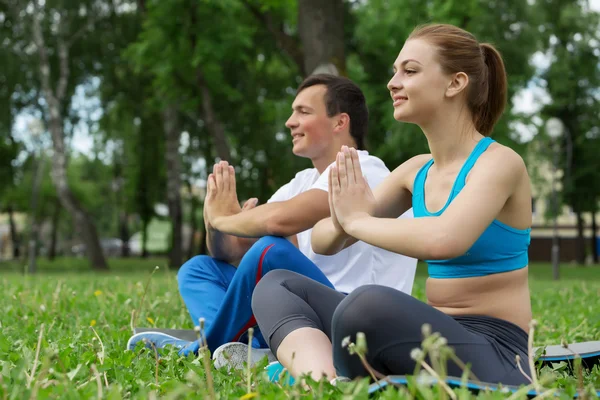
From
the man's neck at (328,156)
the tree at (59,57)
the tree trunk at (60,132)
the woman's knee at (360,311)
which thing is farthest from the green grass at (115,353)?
the tree at (59,57)

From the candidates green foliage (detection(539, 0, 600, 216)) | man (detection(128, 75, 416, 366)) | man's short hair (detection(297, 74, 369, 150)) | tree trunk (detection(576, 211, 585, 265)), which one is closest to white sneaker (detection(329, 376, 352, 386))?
man (detection(128, 75, 416, 366))

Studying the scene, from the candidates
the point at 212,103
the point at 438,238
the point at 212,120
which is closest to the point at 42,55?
the point at 212,103

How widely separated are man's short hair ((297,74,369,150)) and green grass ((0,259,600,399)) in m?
1.48

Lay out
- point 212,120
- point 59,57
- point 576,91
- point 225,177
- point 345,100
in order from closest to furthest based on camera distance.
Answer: point 225,177 < point 345,100 < point 212,120 < point 59,57 < point 576,91

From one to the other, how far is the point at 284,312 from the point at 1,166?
90.7 ft

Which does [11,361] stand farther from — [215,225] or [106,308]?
[106,308]

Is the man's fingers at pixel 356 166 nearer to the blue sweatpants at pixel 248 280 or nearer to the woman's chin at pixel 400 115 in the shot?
the woman's chin at pixel 400 115

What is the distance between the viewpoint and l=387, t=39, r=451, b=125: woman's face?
9.02ft

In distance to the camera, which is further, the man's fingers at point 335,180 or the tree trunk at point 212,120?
the tree trunk at point 212,120

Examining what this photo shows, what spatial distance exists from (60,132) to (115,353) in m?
19.9

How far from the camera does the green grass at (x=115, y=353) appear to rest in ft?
7.41

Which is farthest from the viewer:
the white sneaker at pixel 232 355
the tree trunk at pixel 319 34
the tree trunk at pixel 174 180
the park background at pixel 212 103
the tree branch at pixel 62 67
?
the tree trunk at pixel 174 180

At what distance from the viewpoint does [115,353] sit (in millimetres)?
3393

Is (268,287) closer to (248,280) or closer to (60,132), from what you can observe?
(248,280)
